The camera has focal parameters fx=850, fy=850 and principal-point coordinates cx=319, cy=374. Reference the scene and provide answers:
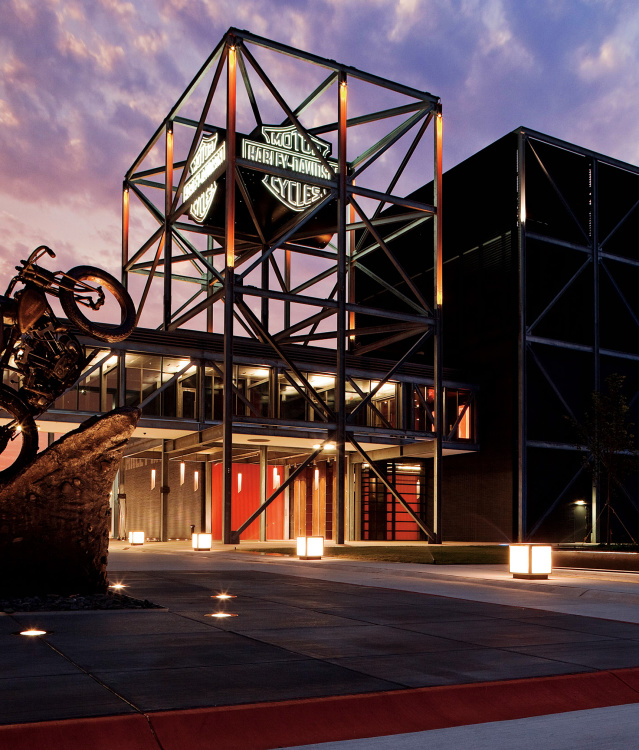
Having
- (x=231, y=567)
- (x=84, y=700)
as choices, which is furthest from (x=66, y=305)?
(x=231, y=567)

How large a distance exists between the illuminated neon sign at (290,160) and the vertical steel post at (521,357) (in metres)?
9.22

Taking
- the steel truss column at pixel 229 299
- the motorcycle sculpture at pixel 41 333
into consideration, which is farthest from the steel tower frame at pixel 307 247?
the motorcycle sculpture at pixel 41 333

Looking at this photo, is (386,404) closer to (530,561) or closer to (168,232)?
(168,232)

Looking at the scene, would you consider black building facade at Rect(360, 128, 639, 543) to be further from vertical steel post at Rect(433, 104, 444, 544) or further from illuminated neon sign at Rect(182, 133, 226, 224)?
illuminated neon sign at Rect(182, 133, 226, 224)

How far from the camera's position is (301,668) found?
6473 mm

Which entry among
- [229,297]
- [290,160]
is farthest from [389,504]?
[290,160]

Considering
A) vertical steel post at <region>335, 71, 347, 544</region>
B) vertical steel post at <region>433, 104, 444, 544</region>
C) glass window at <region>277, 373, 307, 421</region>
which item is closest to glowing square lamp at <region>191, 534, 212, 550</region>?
vertical steel post at <region>335, 71, 347, 544</region>

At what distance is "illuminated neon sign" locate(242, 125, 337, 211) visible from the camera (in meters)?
36.4

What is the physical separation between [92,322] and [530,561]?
30.2 feet

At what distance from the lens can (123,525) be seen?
151 ft

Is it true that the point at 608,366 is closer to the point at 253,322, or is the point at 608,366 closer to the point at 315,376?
the point at 315,376

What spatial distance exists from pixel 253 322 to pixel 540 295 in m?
16.1

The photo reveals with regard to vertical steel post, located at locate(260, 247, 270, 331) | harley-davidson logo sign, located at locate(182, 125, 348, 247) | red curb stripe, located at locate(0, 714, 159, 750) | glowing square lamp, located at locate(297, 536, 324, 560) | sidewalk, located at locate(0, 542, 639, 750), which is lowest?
glowing square lamp, located at locate(297, 536, 324, 560)

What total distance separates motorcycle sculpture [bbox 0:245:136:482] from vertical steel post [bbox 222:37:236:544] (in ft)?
64.7
